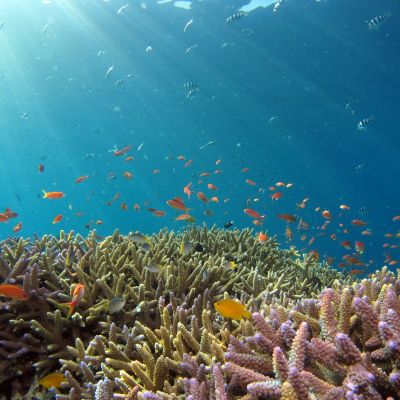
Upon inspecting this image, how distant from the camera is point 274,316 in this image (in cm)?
287

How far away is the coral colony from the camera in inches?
82.8

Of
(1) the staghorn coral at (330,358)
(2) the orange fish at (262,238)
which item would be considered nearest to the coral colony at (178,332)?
(1) the staghorn coral at (330,358)

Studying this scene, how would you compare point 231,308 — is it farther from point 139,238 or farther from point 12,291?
point 139,238

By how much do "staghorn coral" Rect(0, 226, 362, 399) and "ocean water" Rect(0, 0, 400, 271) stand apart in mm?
8931

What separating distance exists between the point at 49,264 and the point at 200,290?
2.08 meters

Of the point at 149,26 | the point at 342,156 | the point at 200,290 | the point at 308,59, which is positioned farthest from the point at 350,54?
the point at 200,290

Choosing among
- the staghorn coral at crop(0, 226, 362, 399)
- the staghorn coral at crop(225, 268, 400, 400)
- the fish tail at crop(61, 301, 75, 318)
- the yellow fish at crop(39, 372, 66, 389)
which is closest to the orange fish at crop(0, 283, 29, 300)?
the staghorn coral at crop(0, 226, 362, 399)

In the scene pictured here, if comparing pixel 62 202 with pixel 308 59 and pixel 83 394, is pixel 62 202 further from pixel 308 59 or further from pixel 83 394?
pixel 83 394

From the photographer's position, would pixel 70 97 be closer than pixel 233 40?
No

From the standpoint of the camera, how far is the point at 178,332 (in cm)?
328

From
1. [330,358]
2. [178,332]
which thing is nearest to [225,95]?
[178,332]

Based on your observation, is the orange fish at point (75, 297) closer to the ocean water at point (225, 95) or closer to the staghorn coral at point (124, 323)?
the staghorn coral at point (124, 323)

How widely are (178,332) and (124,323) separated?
1137 millimetres

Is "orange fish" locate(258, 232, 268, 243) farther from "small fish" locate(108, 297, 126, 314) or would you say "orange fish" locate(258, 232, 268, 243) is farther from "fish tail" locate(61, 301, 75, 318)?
"fish tail" locate(61, 301, 75, 318)
